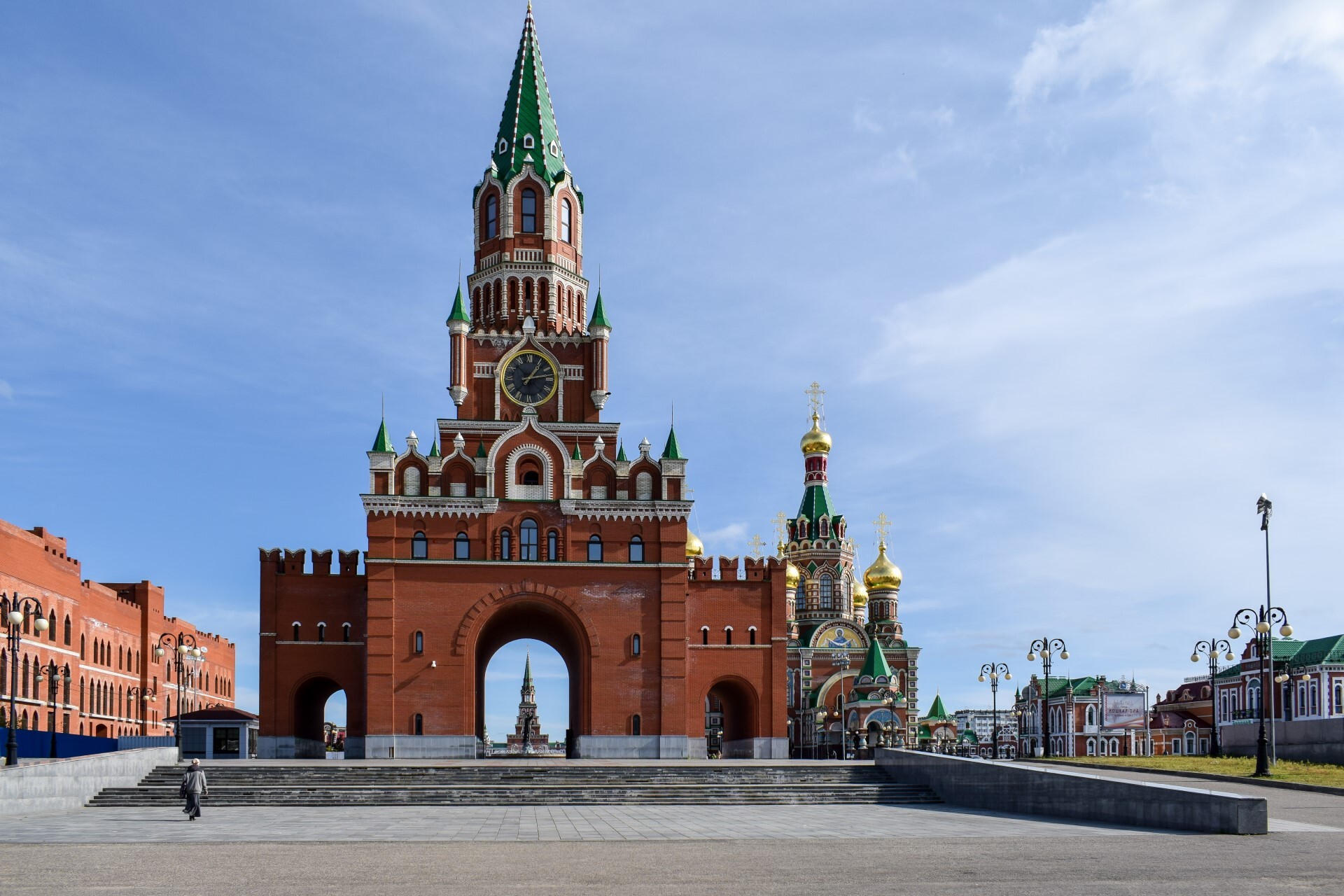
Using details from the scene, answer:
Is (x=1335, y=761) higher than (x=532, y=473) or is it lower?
lower

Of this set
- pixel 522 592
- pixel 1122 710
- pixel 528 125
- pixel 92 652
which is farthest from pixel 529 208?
pixel 1122 710

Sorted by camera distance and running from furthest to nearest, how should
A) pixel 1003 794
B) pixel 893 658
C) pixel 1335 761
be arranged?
pixel 893 658, pixel 1335 761, pixel 1003 794

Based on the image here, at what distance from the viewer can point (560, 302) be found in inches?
2367

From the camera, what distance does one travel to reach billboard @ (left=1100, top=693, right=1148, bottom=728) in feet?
366

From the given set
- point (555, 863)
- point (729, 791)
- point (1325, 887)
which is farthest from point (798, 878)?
point (729, 791)

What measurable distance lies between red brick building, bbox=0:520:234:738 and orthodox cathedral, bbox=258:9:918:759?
286 inches

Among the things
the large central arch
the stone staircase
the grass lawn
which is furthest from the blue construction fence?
the grass lawn

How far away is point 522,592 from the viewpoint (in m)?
52.5

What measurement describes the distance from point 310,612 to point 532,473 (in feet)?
33.8

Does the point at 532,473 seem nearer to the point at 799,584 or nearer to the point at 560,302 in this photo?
the point at 560,302

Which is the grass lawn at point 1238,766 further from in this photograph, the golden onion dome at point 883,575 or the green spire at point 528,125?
the golden onion dome at point 883,575

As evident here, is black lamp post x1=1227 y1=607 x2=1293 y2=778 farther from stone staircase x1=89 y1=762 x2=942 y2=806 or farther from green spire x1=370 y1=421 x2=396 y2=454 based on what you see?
green spire x1=370 y1=421 x2=396 y2=454

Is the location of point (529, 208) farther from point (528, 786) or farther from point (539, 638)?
point (528, 786)

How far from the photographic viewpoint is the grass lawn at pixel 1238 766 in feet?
108
